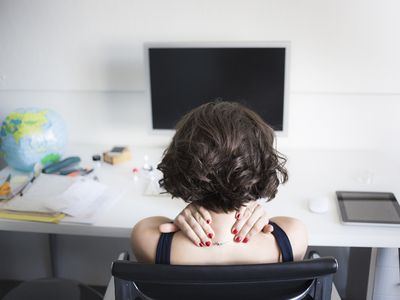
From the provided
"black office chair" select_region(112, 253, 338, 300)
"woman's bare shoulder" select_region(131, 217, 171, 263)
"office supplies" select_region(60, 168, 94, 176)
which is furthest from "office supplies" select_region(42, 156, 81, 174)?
"black office chair" select_region(112, 253, 338, 300)

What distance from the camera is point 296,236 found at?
942 mm

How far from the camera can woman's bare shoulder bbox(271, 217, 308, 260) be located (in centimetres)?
93

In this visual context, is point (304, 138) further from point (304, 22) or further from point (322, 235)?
point (322, 235)

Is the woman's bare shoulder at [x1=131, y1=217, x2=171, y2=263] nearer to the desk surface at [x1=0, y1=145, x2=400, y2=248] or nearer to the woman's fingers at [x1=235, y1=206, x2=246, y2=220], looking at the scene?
the woman's fingers at [x1=235, y1=206, x2=246, y2=220]

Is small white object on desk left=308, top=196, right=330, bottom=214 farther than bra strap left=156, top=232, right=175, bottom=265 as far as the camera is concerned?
Yes

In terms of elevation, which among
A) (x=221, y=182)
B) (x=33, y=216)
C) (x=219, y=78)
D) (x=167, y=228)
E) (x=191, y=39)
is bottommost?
(x=33, y=216)

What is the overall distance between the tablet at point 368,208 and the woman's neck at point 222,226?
0.50 metres

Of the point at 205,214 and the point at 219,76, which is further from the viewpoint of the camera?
the point at 219,76

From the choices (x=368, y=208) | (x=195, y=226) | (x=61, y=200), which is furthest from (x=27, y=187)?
(x=368, y=208)

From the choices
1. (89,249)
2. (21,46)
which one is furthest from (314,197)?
(21,46)

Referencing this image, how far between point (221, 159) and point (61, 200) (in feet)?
2.56

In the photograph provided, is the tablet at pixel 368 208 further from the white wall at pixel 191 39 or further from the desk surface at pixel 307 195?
the white wall at pixel 191 39

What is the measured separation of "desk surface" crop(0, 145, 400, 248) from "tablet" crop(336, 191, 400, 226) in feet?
0.07

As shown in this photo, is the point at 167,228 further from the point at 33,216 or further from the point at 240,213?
the point at 33,216
